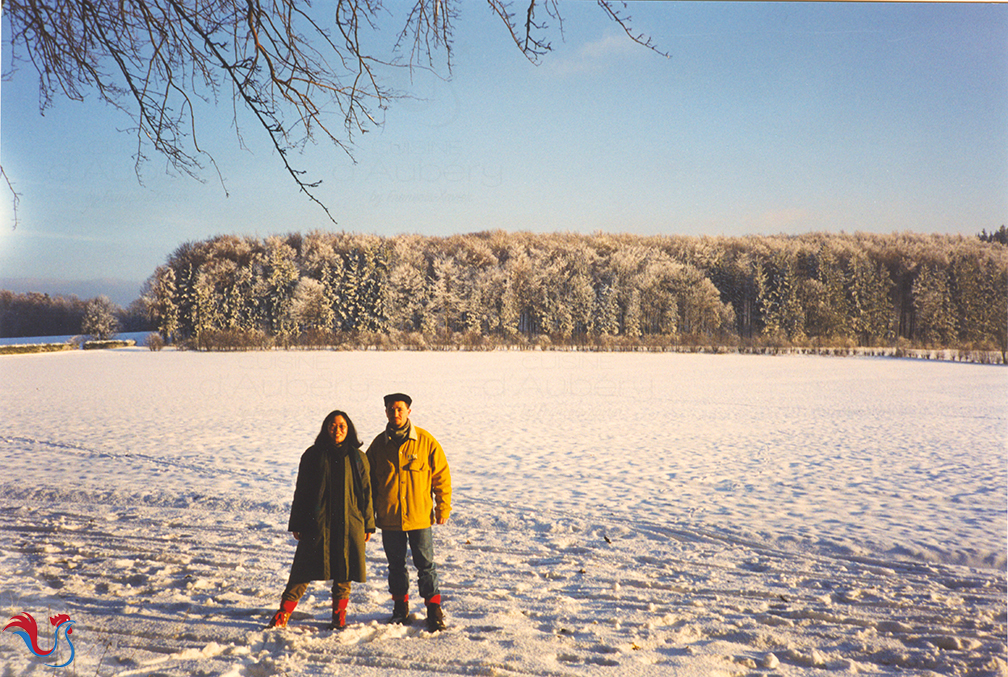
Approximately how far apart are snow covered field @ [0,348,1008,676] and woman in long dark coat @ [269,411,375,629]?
0.24m

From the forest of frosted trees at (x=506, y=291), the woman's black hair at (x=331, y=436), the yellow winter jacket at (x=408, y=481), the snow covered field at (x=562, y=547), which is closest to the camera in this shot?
the snow covered field at (x=562, y=547)

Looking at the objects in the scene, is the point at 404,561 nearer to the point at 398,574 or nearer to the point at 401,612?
the point at 398,574

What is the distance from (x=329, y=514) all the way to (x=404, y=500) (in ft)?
1.42

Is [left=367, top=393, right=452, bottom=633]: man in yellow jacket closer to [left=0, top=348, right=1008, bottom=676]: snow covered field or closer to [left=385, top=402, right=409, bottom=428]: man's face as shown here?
[left=385, top=402, right=409, bottom=428]: man's face

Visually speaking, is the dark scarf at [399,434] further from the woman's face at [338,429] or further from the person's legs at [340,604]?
the person's legs at [340,604]

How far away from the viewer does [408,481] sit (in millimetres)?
3650

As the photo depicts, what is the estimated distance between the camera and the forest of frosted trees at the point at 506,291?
39406 mm

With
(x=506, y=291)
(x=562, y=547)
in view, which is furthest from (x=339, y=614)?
(x=506, y=291)

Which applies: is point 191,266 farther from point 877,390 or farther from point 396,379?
point 877,390

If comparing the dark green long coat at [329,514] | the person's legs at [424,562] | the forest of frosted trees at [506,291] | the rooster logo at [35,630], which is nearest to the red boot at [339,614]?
the dark green long coat at [329,514]

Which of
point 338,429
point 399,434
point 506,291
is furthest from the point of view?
point 506,291

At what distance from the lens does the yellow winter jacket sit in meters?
3.65

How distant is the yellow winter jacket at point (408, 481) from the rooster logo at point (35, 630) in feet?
5.88

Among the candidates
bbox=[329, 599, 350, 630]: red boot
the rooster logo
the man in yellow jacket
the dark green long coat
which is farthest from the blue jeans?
the rooster logo
